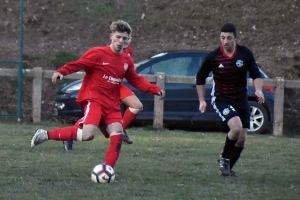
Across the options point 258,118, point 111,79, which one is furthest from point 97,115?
point 258,118

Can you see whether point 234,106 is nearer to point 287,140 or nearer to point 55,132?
point 55,132

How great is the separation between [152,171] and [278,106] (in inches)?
263

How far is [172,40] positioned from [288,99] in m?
4.94

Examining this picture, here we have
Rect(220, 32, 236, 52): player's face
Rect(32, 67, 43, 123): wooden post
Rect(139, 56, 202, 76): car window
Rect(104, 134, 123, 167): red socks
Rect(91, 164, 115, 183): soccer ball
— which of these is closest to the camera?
Rect(91, 164, 115, 183): soccer ball

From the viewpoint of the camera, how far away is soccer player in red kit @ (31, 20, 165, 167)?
7.60 m

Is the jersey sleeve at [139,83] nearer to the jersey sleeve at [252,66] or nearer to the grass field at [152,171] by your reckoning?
the grass field at [152,171]

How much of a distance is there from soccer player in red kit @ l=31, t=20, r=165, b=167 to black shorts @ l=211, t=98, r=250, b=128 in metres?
0.72

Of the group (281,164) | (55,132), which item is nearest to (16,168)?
(55,132)

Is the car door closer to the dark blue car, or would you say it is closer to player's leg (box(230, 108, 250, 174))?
the dark blue car

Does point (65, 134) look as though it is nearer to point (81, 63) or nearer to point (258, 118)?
point (81, 63)

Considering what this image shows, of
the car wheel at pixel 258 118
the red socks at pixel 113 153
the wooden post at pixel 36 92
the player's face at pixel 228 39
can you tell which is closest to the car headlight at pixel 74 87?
the wooden post at pixel 36 92

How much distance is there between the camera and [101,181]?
727 cm

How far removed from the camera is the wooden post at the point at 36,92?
47.7ft

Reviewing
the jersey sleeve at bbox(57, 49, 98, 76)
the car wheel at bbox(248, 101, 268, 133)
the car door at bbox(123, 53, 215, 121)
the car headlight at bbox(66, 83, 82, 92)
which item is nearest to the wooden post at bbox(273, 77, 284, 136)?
the car wheel at bbox(248, 101, 268, 133)
